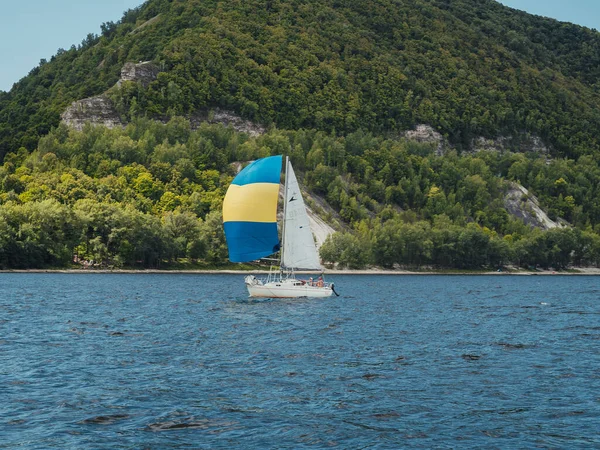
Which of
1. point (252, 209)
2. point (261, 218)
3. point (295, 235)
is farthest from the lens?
point (295, 235)

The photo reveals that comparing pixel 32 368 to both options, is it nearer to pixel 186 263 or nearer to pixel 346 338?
pixel 346 338

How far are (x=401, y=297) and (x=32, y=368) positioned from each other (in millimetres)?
72247

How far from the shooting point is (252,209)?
81.8 meters

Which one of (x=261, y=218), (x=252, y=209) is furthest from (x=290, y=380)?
(x=261, y=218)

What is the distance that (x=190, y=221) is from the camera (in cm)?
18050

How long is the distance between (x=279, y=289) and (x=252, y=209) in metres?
11.1

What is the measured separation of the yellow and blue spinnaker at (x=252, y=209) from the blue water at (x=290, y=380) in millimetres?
8821

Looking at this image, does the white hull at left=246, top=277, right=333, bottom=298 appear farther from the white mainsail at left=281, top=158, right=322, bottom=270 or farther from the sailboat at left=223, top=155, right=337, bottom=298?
the white mainsail at left=281, top=158, right=322, bottom=270

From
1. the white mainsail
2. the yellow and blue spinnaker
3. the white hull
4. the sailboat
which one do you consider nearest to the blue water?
the yellow and blue spinnaker

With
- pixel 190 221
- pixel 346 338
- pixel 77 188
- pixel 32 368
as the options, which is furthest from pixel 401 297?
pixel 77 188

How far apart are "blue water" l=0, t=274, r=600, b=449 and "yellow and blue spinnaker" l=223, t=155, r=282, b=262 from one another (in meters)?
8.82

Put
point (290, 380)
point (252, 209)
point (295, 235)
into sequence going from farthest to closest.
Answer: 1. point (295, 235)
2. point (252, 209)
3. point (290, 380)

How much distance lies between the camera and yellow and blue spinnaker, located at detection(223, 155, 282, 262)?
3214 inches

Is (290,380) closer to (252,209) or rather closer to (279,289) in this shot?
(252,209)
